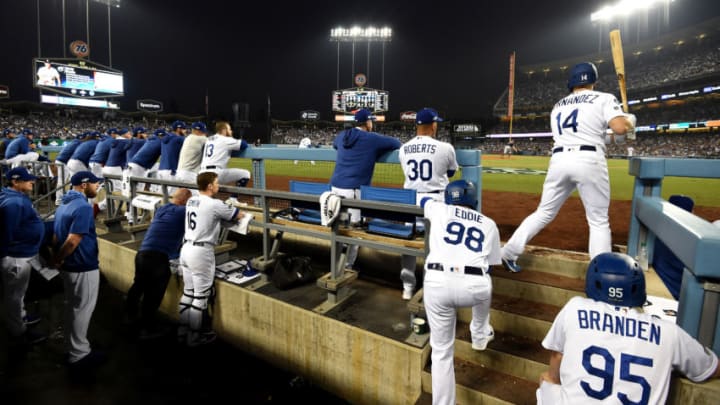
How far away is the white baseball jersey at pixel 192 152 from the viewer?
6453 millimetres

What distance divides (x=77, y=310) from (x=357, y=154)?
362cm

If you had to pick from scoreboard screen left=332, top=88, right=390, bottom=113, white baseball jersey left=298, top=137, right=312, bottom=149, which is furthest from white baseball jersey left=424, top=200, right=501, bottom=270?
scoreboard screen left=332, top=88, right=390, bottom=113

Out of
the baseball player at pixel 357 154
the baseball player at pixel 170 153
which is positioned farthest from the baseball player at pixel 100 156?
the baseball player at pixel 357 154

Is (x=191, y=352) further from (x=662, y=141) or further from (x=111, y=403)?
(x=662, y=141)

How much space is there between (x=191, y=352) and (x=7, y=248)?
8.13ft

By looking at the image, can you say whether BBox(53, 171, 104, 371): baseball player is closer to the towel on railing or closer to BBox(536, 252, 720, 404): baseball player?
the towel on railing

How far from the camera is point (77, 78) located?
29422 millimetres

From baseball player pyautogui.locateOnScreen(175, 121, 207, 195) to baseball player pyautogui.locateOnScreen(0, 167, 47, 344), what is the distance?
223cm

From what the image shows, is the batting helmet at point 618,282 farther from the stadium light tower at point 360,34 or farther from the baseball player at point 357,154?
the stadium light tower at point 360,34

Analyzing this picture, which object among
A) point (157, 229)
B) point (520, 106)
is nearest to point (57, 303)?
point (157, 229)

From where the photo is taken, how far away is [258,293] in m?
4.24

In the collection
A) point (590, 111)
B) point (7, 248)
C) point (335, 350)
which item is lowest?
point (335, 350)

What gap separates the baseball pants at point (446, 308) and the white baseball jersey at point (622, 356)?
0.77 m

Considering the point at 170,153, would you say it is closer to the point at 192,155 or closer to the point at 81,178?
the point at 192,155
